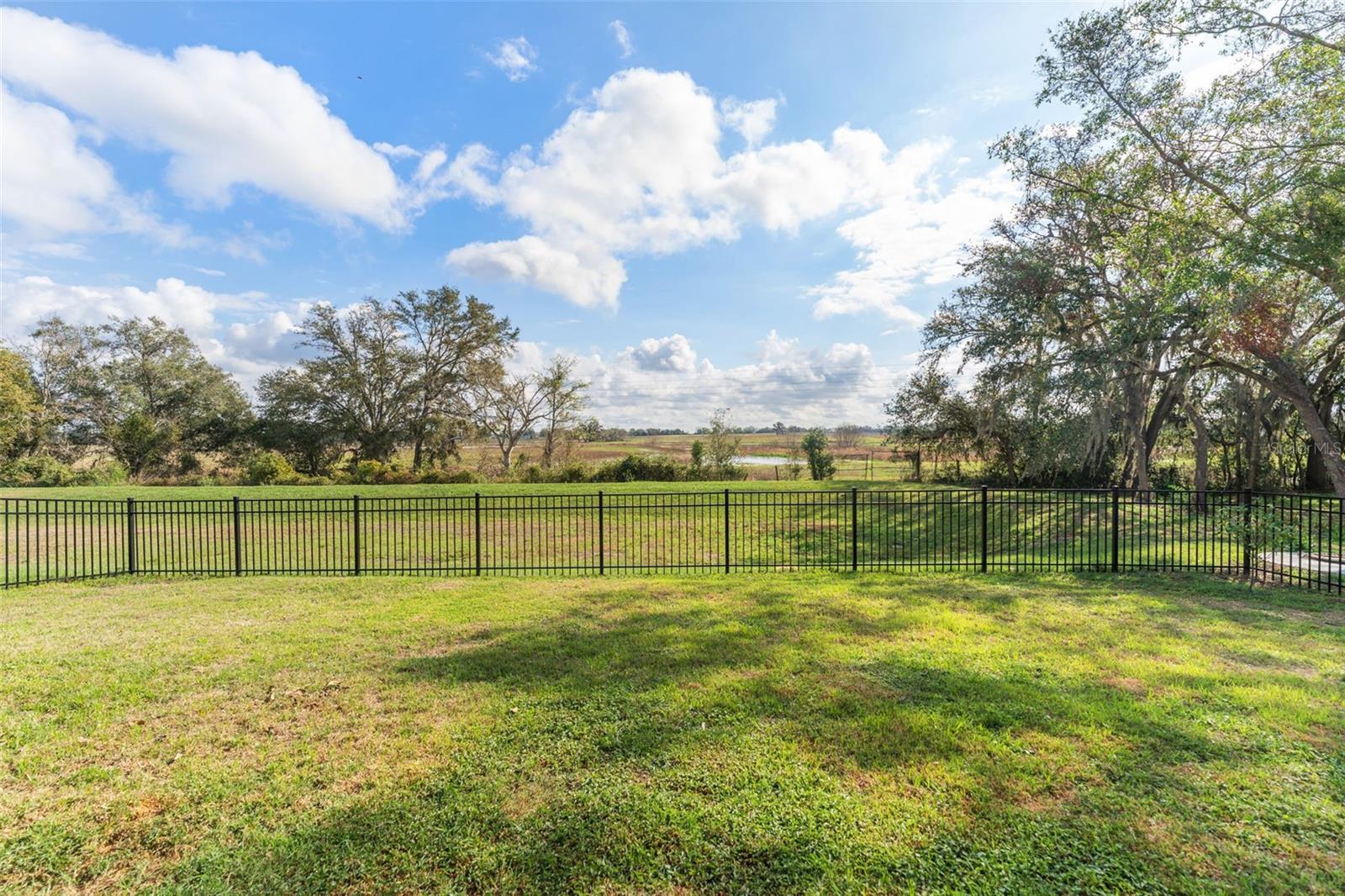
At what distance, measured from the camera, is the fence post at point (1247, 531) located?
745 centimetres

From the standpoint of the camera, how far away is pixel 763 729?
3.41 m

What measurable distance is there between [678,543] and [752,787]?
8418mm

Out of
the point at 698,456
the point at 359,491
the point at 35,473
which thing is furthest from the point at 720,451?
the point at 35,473

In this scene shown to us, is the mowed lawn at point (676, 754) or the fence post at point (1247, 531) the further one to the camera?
the fence post at point (1247, 531)

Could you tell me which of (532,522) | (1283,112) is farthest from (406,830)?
(1283,112)

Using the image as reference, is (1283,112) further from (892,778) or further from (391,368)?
(391,368)

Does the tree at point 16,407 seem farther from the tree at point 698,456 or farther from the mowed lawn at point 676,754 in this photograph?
the tree at point 698,456

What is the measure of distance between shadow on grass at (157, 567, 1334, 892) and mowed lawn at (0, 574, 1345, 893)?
16mm

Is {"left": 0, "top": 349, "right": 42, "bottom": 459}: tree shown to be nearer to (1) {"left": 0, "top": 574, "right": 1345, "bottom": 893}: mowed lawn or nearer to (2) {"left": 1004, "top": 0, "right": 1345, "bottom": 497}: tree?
(1) {"left": 0, "top": 574, "right": 1345, "bottom": 893}: mowed lawn

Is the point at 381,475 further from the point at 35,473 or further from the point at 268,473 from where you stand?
the point at 35,473

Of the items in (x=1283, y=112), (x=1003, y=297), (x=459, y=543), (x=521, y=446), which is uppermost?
(x=1283, y=112)

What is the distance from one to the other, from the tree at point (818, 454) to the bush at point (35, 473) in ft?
109

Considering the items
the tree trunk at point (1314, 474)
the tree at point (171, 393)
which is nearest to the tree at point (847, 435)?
the tree trunk at point (1314, 474)

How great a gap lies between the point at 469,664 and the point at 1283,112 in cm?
1600
